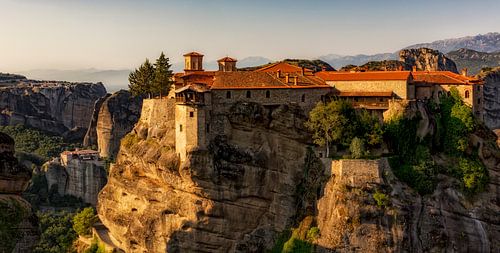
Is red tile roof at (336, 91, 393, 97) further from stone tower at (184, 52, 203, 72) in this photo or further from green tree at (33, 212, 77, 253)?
green tree at (33, 212, 77, 253)

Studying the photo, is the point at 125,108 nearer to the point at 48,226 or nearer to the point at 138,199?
the point at 48,226

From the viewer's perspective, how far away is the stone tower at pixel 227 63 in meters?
52.9


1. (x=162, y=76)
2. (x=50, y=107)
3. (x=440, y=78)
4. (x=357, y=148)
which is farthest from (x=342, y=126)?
(x=50, y=107)

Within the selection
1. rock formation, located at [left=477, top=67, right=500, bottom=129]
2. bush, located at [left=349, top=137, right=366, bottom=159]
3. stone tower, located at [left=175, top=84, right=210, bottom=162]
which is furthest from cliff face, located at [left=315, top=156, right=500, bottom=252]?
rock formation, located at [left=477, top=67, right=500, bottom=129]

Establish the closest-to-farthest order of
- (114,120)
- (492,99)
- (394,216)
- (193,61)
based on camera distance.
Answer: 1. (394,216)
2. (193,61)
3. (114,120)
4. (492,99)

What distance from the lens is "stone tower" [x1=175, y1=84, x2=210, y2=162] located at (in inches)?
1742

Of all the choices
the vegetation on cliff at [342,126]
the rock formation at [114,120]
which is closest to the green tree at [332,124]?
the vegetation on cliff at [342,126]

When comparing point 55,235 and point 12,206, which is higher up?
point 12,206

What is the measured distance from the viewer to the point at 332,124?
4531cm

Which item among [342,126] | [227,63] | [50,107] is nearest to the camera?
[342,126]

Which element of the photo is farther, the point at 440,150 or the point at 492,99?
the point at 492,99

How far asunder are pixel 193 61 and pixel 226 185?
487 inches

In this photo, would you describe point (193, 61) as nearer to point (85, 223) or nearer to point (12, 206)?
point (85, 223)

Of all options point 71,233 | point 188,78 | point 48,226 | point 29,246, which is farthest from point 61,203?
point 29,246
